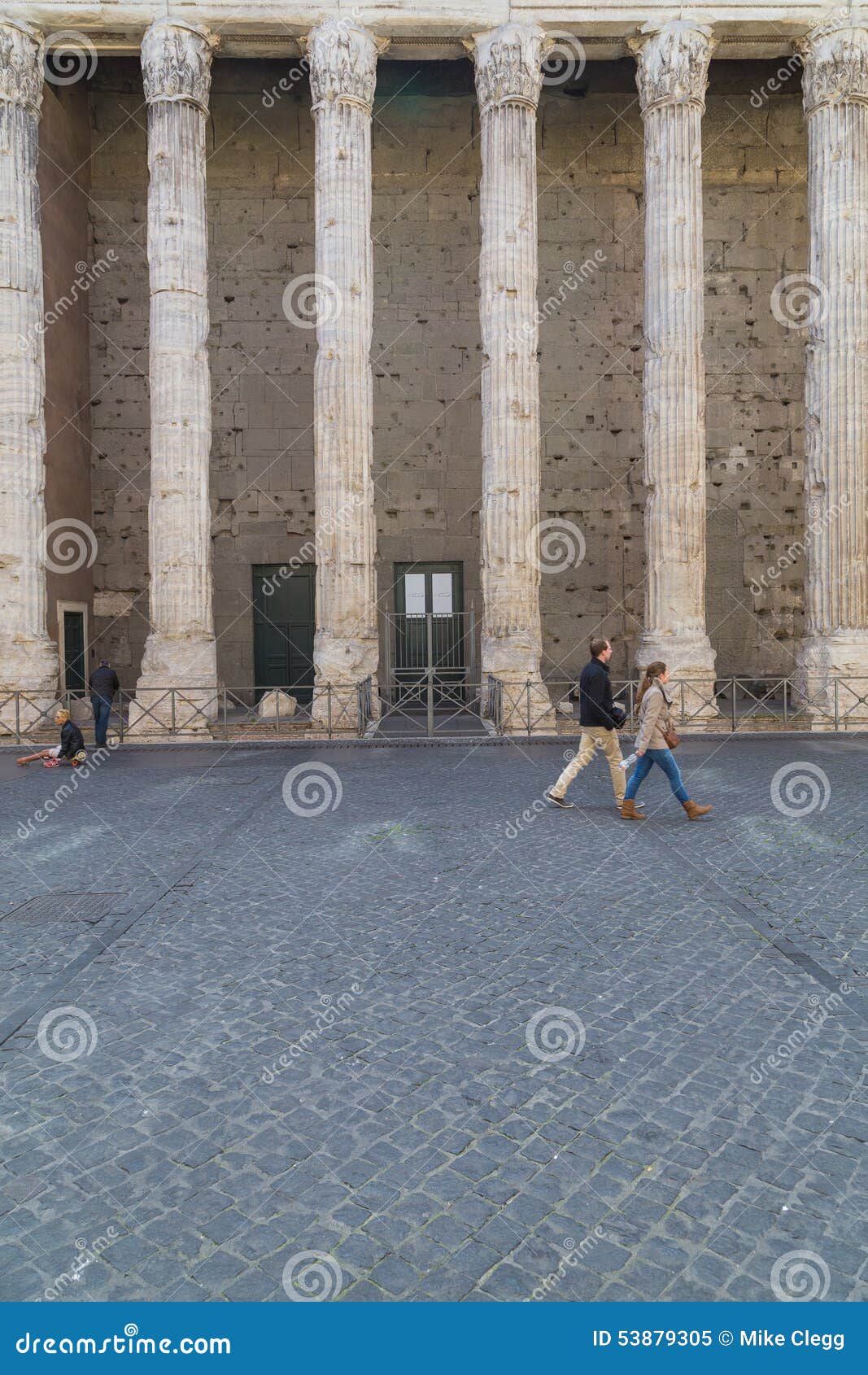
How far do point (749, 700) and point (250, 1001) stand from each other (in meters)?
18.3

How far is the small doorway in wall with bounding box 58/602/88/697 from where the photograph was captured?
19.7m

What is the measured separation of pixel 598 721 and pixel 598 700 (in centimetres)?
21

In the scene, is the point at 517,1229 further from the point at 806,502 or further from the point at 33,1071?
the point at 806,502

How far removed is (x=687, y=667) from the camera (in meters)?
16.9

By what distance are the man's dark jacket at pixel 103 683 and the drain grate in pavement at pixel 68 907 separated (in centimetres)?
840

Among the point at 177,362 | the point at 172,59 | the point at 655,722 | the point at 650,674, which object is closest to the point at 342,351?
the point at 177,362

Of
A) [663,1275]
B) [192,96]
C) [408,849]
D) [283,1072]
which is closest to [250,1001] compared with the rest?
[283,1072]

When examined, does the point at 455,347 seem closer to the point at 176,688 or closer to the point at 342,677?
the point at 342,677

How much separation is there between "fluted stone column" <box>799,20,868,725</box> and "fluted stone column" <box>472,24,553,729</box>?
17.2 ft

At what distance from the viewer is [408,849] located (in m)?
7.49

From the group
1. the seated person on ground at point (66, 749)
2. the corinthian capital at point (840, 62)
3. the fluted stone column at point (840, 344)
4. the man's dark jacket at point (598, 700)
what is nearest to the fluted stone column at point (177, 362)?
the seated person on ground at point (66, 749)

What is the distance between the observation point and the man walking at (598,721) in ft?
29.1

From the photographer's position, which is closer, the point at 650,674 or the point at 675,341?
the point at 650,674

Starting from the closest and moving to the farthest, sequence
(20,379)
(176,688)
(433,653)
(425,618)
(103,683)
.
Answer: (103,683)
(176,688)
(20,379)
(433,653)
(425,618)
